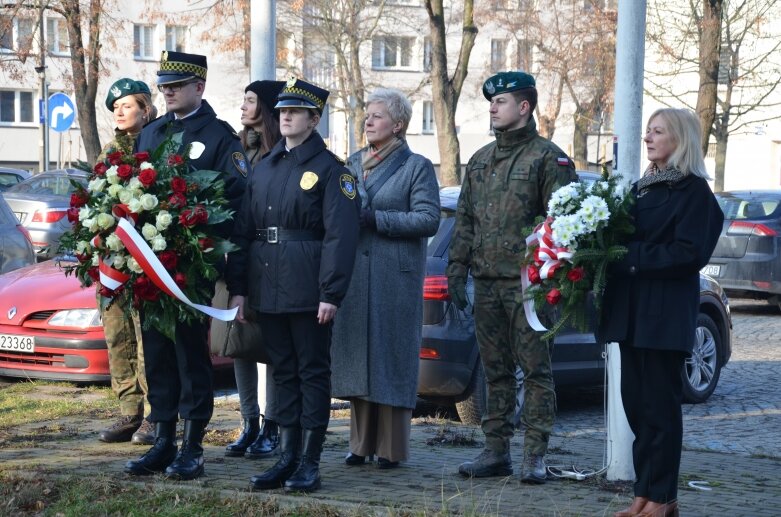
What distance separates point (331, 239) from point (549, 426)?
5.16ft

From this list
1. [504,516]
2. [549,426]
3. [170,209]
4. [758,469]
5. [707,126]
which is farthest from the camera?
[707,126]

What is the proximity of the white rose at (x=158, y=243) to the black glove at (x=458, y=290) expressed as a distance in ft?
5.31

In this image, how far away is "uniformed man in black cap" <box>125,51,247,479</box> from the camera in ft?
21.4

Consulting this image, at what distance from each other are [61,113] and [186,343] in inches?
814

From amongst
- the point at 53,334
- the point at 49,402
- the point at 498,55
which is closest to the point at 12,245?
the point at 53,334

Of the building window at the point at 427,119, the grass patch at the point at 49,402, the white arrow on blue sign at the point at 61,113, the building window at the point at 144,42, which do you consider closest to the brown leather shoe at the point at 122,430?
the grass patch at the point at 49,402

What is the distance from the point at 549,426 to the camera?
21.6 ft

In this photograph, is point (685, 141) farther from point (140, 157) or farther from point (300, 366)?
point (140, 157)

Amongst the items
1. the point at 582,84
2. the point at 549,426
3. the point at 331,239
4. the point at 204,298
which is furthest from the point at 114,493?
the point at 582,84

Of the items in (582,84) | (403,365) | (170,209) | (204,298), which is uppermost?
(582,84)

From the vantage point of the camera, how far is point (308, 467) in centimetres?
623

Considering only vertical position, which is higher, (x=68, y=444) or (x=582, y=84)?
(x=582, y=84)

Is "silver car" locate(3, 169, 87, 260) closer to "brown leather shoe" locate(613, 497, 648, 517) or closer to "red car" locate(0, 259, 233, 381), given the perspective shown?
"red car" locate(0, 259, 233, 381)

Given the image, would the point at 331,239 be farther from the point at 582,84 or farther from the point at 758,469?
the point at 582,84
